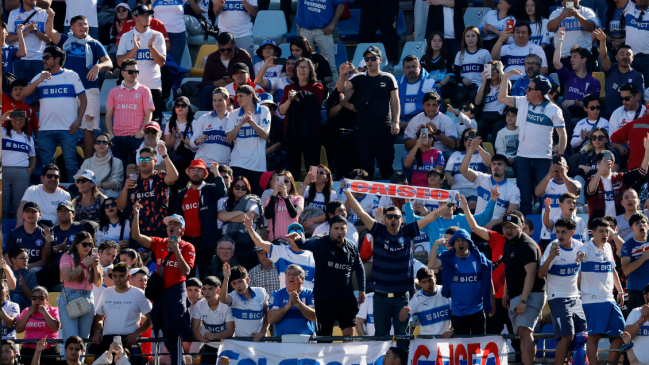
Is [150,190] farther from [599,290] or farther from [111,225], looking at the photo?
[599,290]

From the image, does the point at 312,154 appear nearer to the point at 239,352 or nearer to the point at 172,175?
the point at 172,175

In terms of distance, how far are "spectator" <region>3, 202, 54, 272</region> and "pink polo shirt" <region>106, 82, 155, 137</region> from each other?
5.68ft

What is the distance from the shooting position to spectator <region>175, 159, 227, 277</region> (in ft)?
29.3

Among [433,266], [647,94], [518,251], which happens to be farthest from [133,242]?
[647,94]

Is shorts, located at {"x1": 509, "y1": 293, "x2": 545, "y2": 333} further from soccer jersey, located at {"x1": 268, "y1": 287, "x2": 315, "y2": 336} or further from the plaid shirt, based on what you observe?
the plaid shirt

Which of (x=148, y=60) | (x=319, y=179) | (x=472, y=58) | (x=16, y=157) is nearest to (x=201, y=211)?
(x=319, y=179)

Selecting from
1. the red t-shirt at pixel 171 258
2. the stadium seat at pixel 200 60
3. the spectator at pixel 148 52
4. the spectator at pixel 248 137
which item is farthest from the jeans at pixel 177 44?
the red t-shirt at pixel 171 258

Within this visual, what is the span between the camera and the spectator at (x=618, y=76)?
36.7 ft

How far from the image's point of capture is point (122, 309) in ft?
24.8

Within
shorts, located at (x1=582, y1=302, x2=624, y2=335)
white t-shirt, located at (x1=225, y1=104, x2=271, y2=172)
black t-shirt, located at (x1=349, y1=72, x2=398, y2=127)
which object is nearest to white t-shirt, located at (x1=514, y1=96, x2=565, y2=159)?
black t-shirt, located at (x1=349, y1=72, x2=398, y2=127)

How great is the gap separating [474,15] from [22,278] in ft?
27.9

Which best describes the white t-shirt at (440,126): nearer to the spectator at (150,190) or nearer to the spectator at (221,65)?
the spectator at (221,65)

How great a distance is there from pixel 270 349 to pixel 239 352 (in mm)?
279

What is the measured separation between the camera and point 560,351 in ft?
24.0
